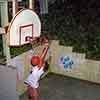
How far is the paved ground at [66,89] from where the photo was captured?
7.84 metres

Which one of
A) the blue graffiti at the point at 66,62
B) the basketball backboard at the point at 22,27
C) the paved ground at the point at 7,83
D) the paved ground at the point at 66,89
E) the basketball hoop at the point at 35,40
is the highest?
the basketball backboard at the point at 22,27

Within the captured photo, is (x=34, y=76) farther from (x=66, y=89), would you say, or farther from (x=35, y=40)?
(x=66, y=89)

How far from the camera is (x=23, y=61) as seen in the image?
26.1 feet

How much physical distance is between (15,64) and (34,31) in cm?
96

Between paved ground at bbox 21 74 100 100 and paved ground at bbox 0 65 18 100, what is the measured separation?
0.66m

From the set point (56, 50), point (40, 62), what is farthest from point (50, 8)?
point (40, 62)

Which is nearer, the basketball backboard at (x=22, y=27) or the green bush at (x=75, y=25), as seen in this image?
the basketball backboard at (x=22, y=27)

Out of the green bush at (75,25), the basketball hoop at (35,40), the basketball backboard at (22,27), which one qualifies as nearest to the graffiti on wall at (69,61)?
the green bush at (75,25)

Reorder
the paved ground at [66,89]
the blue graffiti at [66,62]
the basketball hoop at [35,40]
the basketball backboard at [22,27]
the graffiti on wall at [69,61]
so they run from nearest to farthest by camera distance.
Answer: the basketball backboard at [22,27] → the basketball hoop at [35,40] → the paved ground at [66,89] → the graffiti on wall at [69,61] → the blue graffiti at [66,62]

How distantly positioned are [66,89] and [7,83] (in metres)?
1.84

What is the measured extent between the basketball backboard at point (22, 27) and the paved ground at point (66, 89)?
1.63 m

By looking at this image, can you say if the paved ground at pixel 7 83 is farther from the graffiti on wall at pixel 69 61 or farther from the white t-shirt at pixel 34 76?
the graffiti on wall at pixel 69 61

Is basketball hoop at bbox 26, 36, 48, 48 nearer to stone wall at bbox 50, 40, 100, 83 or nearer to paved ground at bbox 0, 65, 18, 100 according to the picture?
paved ground at bbox 0, 65, 18, 100

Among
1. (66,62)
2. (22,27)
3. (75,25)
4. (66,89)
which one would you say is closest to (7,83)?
(22,27)
